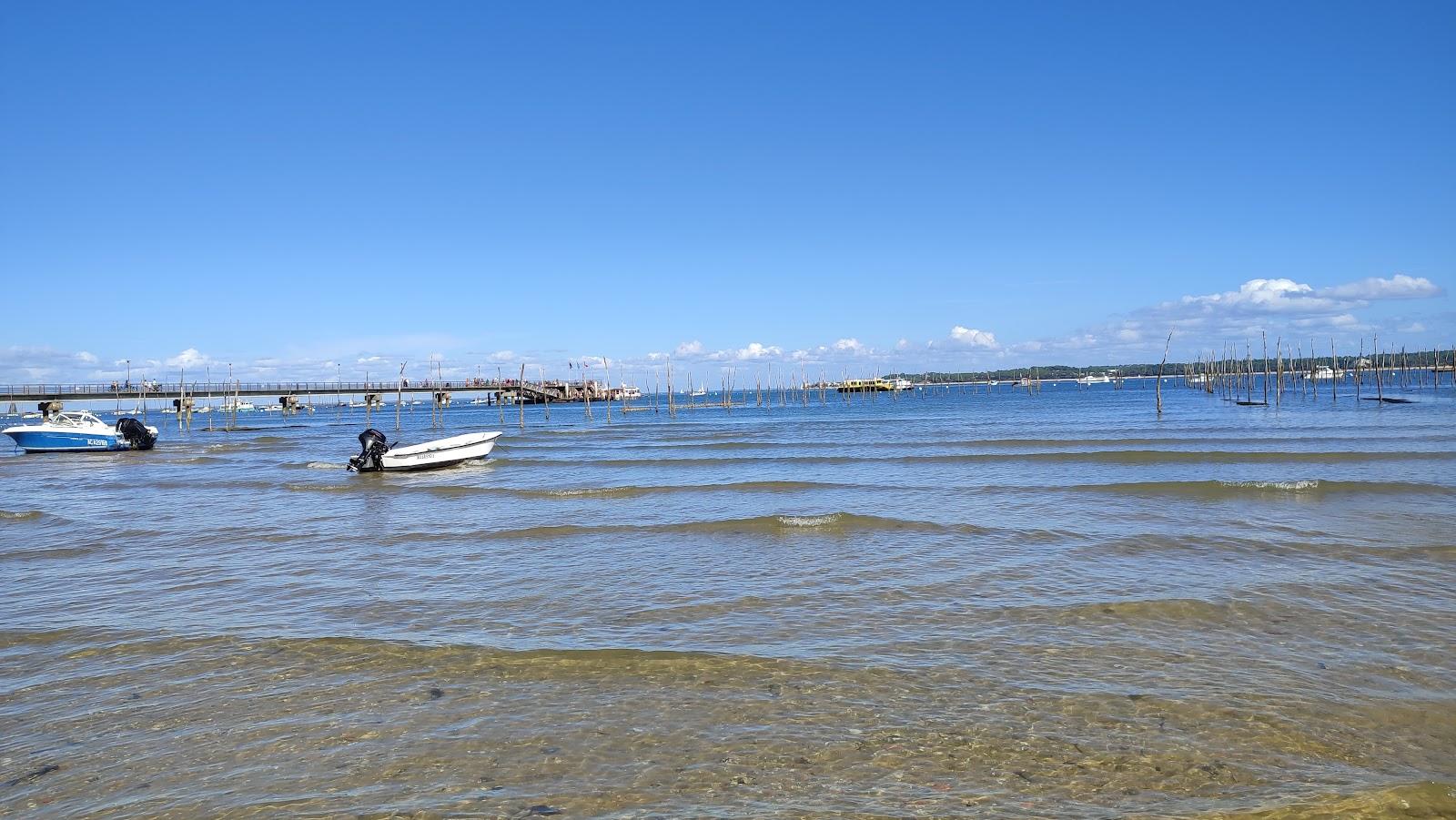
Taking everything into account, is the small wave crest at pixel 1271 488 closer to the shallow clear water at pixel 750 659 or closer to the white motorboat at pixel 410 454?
the shallow clear water at pixel 750 659

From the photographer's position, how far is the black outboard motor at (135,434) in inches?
1598

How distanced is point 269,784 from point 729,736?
2.78 m

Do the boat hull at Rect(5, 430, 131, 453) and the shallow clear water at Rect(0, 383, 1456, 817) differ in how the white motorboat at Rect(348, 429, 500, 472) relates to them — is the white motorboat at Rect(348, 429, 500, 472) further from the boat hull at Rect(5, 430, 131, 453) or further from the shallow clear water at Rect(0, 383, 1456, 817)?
the boat hull at Rect(5, 430, 131, 453)

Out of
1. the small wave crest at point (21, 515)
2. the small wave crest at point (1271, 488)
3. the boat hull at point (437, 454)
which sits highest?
the boat hull at point (437, 454)

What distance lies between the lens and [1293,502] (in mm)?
16328

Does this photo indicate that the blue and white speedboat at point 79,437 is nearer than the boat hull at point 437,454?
No

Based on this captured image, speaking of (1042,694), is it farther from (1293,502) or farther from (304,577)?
(1293,502)

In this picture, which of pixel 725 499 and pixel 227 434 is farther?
pixel 227 434

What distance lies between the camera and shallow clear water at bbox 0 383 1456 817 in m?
5.00

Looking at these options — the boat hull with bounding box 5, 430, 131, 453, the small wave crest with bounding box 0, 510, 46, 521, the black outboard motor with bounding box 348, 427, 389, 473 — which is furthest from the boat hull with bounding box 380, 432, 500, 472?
the boat hull with bounding box 5, 430, 131, 453

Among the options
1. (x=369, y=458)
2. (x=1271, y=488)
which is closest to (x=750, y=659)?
(x=1271, y=488)

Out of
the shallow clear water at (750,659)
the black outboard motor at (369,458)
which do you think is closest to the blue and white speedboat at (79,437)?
the black outboard motor at (369,458)

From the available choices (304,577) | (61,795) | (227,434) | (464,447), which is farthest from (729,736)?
(227,434)

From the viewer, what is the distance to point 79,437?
4062 cm
